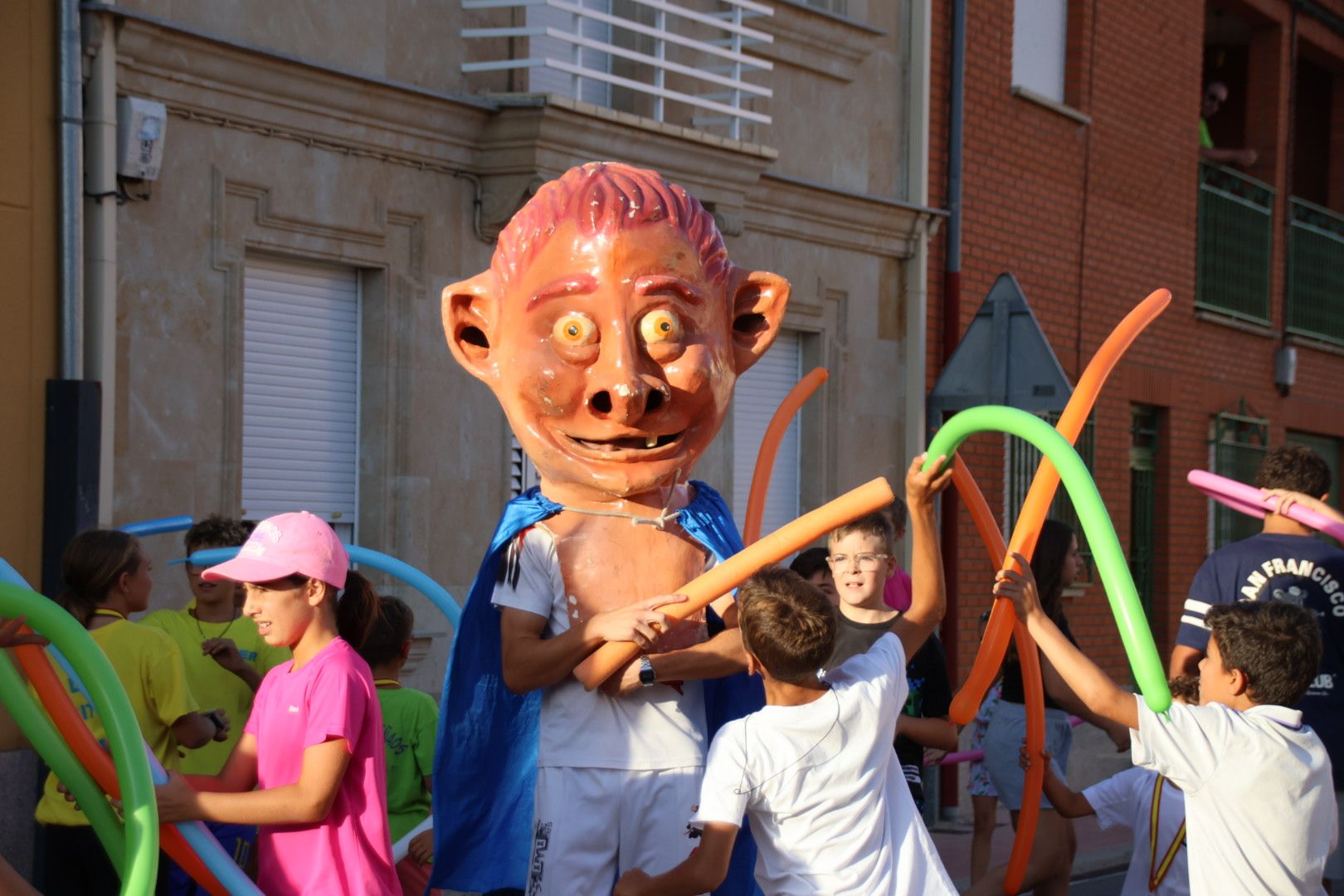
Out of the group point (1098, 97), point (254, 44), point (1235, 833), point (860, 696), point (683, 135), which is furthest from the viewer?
point (1098, 97)

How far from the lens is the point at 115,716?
353cm

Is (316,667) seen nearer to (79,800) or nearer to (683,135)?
(79,800)

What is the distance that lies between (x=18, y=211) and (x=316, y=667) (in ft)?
12.5

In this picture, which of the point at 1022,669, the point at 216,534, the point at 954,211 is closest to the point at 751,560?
the point at 1022,669

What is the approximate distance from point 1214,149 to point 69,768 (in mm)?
14186

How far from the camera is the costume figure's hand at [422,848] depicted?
4828 millimetres

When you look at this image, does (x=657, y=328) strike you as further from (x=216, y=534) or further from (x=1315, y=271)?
(x=1315, y=271)

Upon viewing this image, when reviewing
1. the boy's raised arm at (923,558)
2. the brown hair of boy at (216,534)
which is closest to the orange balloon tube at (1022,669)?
the boy's raised arm at (923,558)

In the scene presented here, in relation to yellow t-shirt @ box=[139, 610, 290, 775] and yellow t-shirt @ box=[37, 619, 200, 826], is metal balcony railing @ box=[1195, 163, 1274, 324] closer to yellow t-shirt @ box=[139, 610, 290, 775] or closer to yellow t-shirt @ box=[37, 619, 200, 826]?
yellow t-shirt @ box=[139, 610, 290, 775]

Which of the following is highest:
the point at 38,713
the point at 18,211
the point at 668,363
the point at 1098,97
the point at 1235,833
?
the point at 1098,97

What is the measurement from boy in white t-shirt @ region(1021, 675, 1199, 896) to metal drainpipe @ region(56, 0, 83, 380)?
4082mm

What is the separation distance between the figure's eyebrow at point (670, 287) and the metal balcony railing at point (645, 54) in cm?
445

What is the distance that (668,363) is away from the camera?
4.29 m

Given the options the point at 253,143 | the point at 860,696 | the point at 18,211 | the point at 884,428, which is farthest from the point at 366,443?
the point at 860,696
